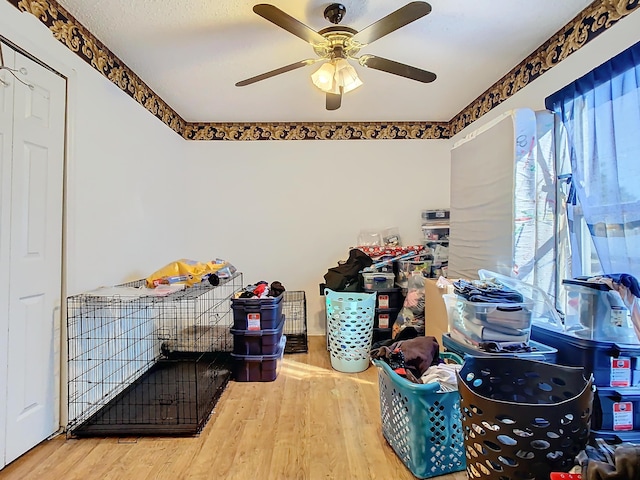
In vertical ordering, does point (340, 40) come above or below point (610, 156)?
above

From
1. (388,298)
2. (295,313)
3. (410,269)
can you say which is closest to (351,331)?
(388,298)

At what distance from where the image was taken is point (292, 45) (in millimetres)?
2355

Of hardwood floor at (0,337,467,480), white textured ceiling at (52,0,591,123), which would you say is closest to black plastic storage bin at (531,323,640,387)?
hardwood floor at (0,337,467,480)

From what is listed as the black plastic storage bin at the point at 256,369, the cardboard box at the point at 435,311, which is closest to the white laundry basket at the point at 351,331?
the cardboard box at the point at 435,311

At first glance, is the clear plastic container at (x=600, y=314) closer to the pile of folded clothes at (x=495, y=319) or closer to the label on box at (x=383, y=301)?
the pile of folded clothes at (x=495, y=319)

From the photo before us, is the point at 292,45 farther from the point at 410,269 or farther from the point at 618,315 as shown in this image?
the point at 618,315

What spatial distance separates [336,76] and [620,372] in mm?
2033

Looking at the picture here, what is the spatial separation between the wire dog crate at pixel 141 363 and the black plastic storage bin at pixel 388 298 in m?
1.44

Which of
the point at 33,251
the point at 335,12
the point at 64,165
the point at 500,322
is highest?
the point at 335,12

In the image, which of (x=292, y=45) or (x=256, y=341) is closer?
(x=292, y=45)

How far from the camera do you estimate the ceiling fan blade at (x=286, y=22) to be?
159 cm

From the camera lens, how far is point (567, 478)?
107cm

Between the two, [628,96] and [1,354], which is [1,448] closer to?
[1,354]

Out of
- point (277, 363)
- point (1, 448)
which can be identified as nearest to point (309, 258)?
point (277, 363)
